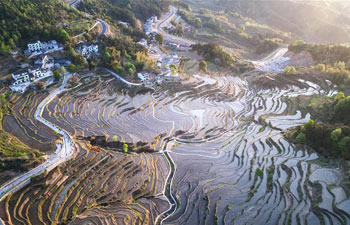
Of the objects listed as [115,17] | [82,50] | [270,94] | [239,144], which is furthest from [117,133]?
[115,17]

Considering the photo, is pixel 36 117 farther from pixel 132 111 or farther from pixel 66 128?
pixel 132 111

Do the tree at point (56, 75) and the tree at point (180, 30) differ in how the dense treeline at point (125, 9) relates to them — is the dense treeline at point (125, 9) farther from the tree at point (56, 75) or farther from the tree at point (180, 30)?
the tree at point (56, 75)

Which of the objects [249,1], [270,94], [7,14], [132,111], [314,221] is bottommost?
[314,221]

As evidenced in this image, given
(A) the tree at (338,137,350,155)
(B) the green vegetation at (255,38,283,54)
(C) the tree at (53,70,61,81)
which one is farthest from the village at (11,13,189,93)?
(A) the tree at (338,137,350,155)

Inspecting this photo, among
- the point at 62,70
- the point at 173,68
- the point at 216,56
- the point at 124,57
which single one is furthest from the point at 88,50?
the point at 216,56

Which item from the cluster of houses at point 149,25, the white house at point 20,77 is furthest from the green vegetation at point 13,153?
the cluster of houses at point 149,25

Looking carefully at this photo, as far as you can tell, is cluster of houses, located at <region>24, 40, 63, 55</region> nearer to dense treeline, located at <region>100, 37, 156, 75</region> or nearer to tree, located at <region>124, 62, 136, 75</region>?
dense treeline, located at <region>100, 37, 156, 75</region>
